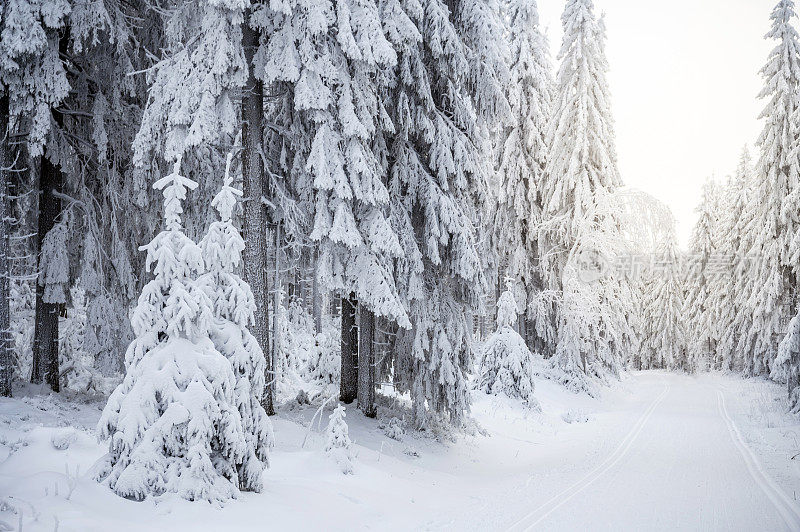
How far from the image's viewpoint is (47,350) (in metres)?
11.4

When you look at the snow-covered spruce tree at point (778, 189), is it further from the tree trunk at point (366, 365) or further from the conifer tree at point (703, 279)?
the tree trunk at point (366, 365)

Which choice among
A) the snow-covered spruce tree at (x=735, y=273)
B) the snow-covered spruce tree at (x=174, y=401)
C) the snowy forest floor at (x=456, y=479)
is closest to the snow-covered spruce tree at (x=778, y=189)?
the snow-covered spruce tree at (x=735, y=273)

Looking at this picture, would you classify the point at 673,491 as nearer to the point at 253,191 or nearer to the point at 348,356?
the point at 348,356

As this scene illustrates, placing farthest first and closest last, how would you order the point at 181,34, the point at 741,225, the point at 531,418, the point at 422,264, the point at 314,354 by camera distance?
the point at 741,225 < the point at 531,418 < the point at 314,354 < the point at 422,264 < the point at 181,34

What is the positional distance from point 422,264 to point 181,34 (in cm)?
624

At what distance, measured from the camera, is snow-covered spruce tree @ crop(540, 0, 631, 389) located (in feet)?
76.0

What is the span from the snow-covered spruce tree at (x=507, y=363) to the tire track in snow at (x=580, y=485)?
11.8 feet

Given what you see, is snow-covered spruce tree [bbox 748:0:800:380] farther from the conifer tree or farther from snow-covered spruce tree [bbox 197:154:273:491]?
snow-covered spruce tree [bbox 197:154:273:491]

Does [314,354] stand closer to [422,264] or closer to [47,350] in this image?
[422,264]

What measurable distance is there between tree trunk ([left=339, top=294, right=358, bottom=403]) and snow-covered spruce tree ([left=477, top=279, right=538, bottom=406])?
7.60 m

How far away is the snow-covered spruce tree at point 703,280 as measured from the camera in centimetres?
4012

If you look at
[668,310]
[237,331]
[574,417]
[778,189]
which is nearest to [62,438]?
[237,331]

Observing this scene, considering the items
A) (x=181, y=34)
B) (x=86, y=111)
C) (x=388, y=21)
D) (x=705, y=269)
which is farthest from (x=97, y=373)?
(x=705, y=269)

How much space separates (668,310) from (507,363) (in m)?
29.1
